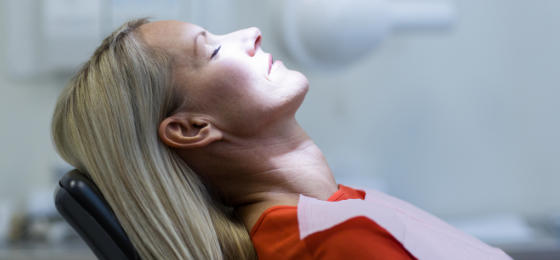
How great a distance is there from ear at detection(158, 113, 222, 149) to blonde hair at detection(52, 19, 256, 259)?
0.7 inches

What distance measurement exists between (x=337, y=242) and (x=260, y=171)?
8.4 inches

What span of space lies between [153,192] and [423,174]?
1.53 meters

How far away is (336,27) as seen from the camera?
148cm

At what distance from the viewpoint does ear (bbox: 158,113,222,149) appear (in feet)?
3.09

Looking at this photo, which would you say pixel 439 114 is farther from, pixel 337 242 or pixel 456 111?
pixel 337 242

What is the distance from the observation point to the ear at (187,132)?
3.09 feet

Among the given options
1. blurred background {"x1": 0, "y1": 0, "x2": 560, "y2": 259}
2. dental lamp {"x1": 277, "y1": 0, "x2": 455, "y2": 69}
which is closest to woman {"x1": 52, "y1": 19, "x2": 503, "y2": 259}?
dental lamp {"x1": 277, "y1": 0, "x2": 455, "y2": 69}

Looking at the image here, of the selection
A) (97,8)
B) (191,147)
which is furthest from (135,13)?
(191,147)

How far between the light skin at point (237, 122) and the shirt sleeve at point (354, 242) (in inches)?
5.5

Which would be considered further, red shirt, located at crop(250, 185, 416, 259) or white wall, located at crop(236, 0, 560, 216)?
white wall, located at crop(236, 0, 560, 216)

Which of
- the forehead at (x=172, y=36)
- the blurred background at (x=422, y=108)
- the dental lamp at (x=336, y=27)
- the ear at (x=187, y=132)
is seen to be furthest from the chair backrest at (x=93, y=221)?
the blurred background at (x=422, y=108)

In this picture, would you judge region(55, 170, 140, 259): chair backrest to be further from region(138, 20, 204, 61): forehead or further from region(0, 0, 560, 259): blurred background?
region(0, 0, 560, 259): blurred background

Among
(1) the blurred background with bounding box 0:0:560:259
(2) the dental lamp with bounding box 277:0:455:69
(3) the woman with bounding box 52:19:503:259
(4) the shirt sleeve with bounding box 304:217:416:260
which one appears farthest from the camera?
(1) the blurred background with bounding box 0:0:560:259

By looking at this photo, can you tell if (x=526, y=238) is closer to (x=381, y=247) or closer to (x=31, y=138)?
(x=381, y=247)
